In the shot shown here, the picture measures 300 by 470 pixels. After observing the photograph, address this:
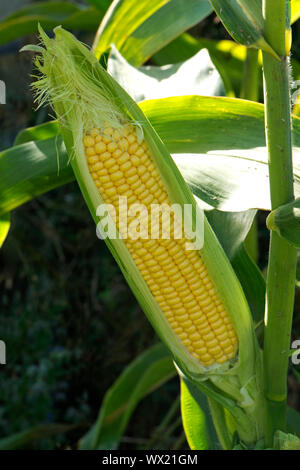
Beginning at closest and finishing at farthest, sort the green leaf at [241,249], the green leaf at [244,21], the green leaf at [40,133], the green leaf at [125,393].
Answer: the green leaf at [244,21]
the green leaf at [241,249]
the green leaf at [40,133]
the green leaf at [125,393]

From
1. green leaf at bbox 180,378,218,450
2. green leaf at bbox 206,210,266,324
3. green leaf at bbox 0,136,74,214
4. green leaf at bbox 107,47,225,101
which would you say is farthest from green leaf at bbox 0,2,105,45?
green leaf at bbox 180,378,218,450

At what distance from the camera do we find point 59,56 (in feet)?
1.43

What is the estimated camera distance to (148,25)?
798 millimetres

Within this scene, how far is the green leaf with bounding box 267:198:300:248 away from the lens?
0.45m

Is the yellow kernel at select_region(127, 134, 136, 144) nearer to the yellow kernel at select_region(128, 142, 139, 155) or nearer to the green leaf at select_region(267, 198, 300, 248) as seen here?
the yellow kernel at select_region(128, 142, 139, 155)

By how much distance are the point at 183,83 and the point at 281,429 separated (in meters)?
0.41


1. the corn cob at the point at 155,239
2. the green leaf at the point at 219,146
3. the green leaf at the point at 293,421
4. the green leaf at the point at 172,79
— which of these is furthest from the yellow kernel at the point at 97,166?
the green leaf at the point at 293,421

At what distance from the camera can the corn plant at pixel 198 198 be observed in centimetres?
45

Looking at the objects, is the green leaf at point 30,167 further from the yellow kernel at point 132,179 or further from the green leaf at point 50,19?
the green leaf at point 50,19

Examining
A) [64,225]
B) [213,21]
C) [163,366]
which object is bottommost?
[163,366]

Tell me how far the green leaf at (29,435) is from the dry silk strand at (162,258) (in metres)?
0.57

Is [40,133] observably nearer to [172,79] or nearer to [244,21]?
[172,79]
